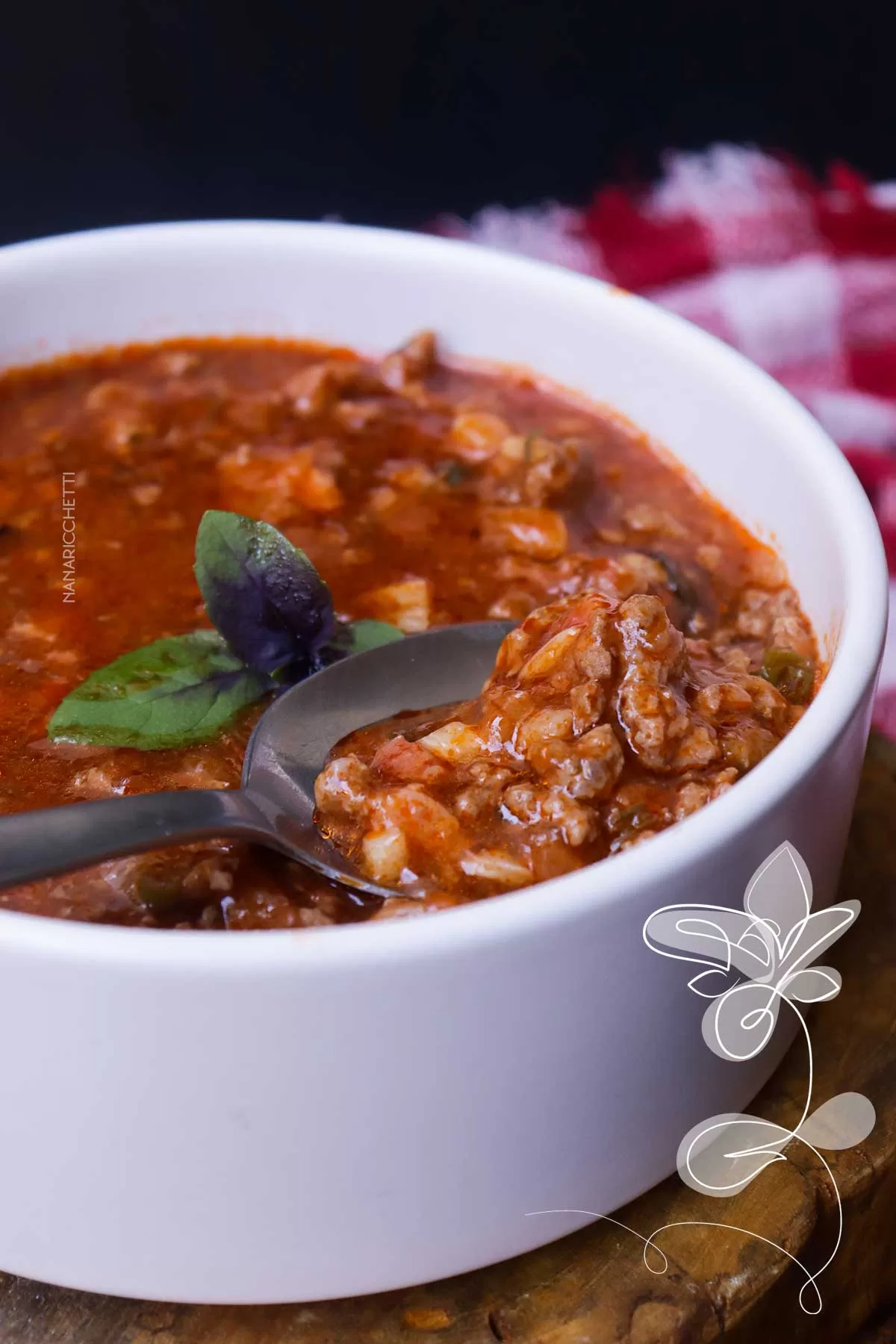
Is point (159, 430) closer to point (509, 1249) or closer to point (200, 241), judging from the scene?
point (200, 241)

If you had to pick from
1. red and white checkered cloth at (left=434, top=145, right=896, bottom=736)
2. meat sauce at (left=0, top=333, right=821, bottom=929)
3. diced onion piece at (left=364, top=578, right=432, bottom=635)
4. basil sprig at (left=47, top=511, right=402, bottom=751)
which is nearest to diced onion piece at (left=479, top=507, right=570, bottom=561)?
meat sauce at (left=0, top=333, right=821, bottom=929)

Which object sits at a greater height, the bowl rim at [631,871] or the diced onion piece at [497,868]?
the bowl rim at [631,871]

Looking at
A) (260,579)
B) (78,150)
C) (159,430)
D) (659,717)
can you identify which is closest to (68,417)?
(159,430)

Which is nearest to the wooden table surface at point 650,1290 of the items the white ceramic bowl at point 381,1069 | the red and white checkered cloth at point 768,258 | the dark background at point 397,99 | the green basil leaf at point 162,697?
the white ceramic bowl at point 381,1069

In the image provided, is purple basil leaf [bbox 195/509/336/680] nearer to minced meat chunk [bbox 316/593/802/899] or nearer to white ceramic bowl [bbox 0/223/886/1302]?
minced meat chunk [bbox 316/593/802/899]

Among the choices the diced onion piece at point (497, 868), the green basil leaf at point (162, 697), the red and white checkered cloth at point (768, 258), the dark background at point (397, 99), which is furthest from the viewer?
the dark background at point (397, 99)

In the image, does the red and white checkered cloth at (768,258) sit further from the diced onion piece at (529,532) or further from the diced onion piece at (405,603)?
the diced onion piece at (405,603)

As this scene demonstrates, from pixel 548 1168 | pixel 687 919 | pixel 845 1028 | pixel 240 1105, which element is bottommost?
pixel 845 1028

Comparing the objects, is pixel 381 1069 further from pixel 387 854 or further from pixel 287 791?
pixel 287 791
